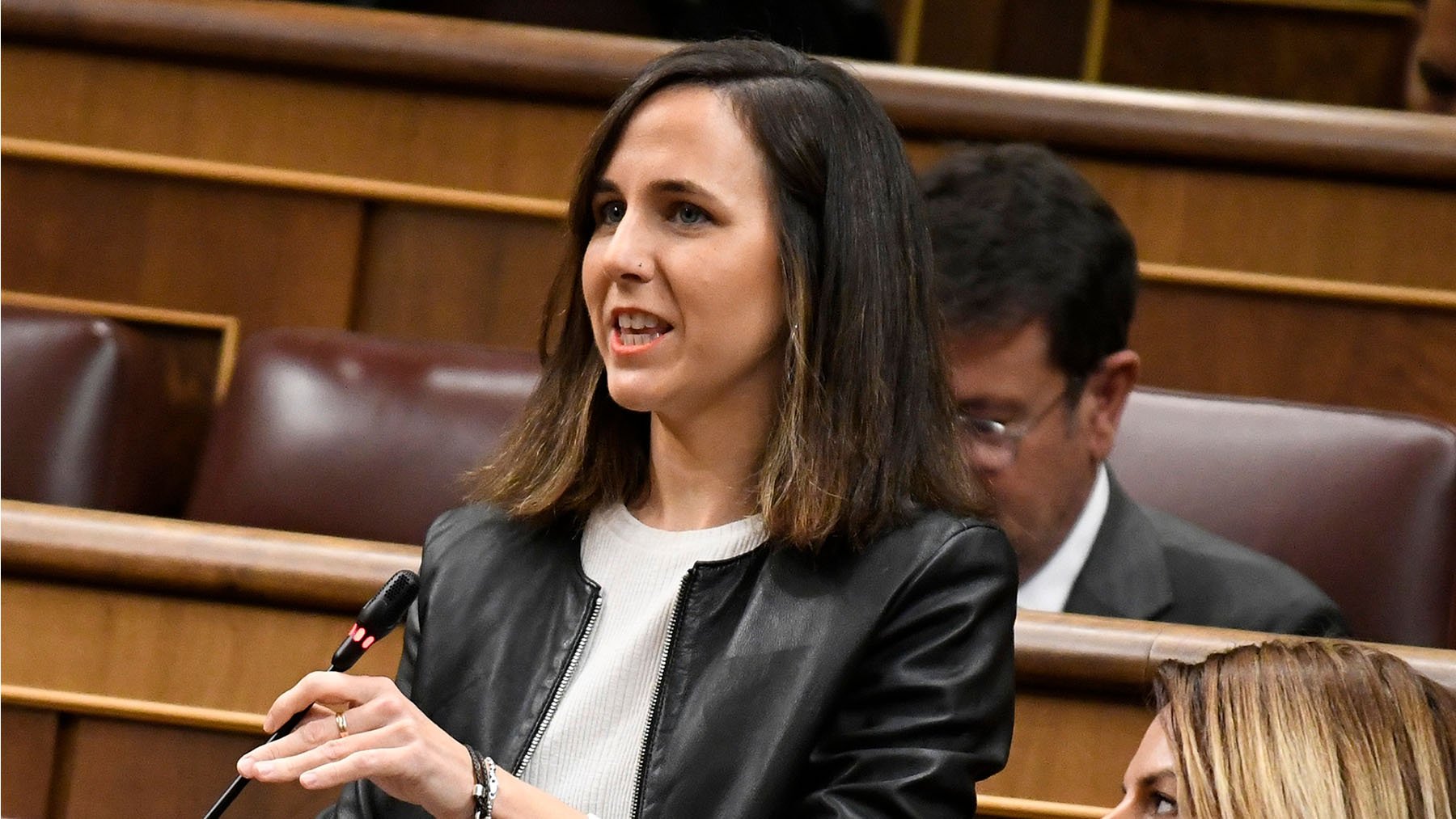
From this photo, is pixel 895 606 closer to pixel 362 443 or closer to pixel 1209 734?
pixel 1209 734

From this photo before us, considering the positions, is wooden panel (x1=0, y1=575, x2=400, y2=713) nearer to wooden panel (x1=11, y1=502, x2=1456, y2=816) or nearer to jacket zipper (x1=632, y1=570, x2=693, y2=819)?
wooden panel (x1=11, y1=502, x2=1456, y2=816)

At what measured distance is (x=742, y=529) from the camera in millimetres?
640

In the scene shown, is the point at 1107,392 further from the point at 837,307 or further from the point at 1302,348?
the point at 837,307

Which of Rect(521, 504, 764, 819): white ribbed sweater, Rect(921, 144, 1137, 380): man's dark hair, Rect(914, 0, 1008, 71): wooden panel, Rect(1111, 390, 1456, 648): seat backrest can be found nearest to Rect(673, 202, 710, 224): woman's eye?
Rect(521, 504, 764, 819): white ribbed sweater

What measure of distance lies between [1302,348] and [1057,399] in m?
0.24

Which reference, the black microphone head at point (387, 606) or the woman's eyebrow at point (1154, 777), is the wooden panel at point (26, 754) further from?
the woman's eyebrow at point (1154, 777)

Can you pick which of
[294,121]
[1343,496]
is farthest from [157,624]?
[1343,496]

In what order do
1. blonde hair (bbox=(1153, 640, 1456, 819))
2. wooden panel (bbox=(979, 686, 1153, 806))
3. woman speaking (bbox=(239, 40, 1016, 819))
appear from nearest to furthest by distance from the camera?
blonde hair (bbox=(1153, 640, 1456, 819)), woman speaking (bbox=(239, 40, 1016, 819)), wooden panel (bbox=(979, 686, 1153, 806))

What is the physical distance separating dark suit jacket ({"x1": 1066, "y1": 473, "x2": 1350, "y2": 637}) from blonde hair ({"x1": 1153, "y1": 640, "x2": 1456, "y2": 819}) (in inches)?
13.9

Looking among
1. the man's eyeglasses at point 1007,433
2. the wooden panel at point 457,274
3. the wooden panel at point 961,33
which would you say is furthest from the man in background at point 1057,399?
the wooden panel at point 961,33

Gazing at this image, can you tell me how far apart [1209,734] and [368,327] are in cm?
73

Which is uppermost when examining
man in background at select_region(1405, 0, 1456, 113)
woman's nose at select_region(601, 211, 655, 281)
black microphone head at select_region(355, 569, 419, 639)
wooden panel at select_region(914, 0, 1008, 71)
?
man in background at select_region(1405, 0, 1456, 113)

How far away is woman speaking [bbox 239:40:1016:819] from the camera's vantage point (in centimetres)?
60

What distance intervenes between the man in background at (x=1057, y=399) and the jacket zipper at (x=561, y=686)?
0.34 metres
